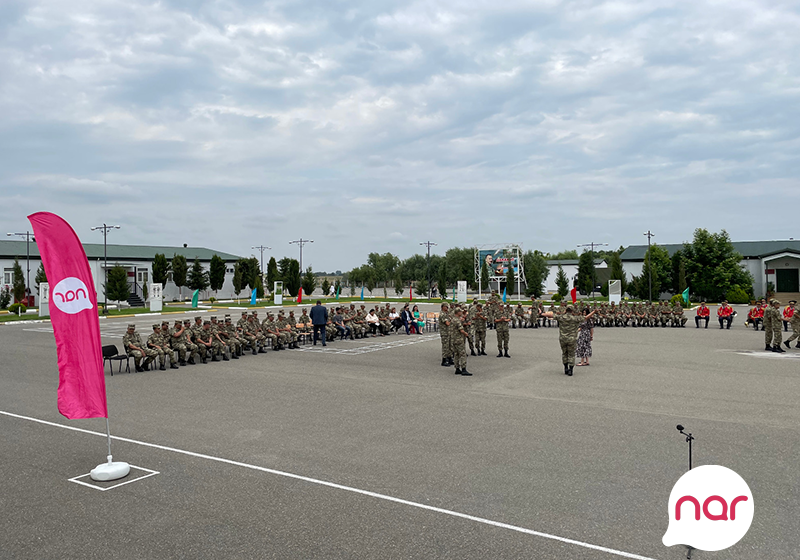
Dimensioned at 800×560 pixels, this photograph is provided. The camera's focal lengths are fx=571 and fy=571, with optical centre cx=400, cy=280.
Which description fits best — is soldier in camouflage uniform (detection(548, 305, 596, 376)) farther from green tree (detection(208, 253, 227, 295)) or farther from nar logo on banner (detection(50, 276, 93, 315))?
green tree (detection(208, 253, 227, 295))

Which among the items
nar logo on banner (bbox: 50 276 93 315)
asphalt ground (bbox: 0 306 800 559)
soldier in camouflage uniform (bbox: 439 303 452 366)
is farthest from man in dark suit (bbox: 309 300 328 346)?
nar logo on banner (bbox: 50 276 93 315)

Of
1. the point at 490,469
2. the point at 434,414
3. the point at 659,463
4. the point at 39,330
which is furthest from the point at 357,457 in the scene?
the point at 39,330

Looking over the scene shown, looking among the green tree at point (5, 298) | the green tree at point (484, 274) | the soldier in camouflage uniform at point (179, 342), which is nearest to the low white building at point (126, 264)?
the green tree at point (5, 298)

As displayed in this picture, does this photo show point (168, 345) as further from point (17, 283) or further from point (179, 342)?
point (17, 283)

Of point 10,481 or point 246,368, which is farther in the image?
point 246,368

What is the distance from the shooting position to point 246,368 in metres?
16.8

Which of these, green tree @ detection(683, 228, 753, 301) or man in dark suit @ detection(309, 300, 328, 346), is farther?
green tree @ detection(683, 228, 753, 301)

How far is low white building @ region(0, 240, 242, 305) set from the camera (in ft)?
201

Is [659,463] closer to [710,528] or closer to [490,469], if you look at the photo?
[490,469]

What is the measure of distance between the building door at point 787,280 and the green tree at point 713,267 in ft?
16.2

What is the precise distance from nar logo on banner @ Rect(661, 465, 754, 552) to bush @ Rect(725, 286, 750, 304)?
63187mm

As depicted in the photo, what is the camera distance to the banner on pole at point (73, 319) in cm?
737

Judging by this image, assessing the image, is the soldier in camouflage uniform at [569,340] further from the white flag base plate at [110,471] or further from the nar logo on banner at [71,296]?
the nar logo on banner at [71,296]

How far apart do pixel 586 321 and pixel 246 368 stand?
1000 cm
